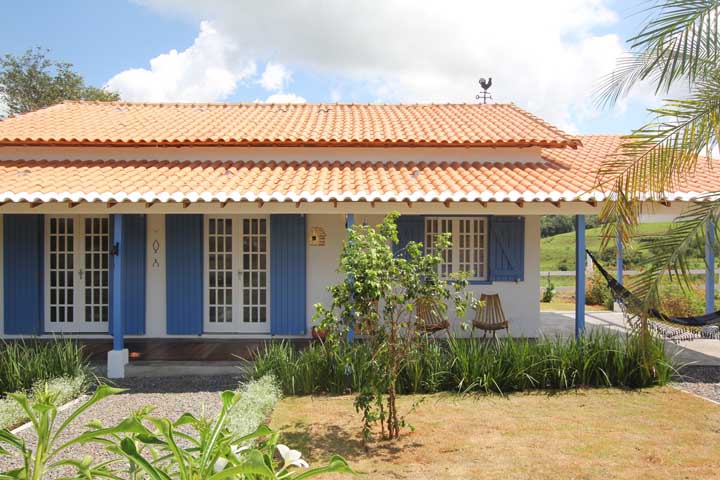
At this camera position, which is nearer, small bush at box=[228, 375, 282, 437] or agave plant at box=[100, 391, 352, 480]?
agave plant at box=[100, 391, 352, 480]

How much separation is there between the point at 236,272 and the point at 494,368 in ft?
16.9

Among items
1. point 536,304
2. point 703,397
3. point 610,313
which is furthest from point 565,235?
point 703,397

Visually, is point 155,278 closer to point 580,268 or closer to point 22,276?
point 22,276

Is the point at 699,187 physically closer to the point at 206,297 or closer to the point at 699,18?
the point at 699,18

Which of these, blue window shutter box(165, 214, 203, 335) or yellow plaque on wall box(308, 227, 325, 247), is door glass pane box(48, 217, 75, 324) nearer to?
blue window shutter box(165, 214, 203, 335)

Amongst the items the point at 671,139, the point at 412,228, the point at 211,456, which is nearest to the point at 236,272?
the point at 412,228

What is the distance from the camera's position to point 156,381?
7.95 metres

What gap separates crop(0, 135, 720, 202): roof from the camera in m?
8.12

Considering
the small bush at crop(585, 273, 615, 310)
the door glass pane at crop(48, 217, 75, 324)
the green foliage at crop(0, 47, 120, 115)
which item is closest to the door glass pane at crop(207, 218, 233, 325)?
the door glass pane at crop(48, 217, 75, 324)

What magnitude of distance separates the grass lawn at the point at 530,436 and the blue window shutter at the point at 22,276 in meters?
5.99

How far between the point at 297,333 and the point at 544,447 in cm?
564

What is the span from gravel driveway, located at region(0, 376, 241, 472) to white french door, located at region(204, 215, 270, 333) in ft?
7.55

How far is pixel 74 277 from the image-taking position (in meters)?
10.3

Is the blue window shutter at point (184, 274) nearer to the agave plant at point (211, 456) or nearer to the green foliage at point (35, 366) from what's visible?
the green foliage at point (35, 366)
